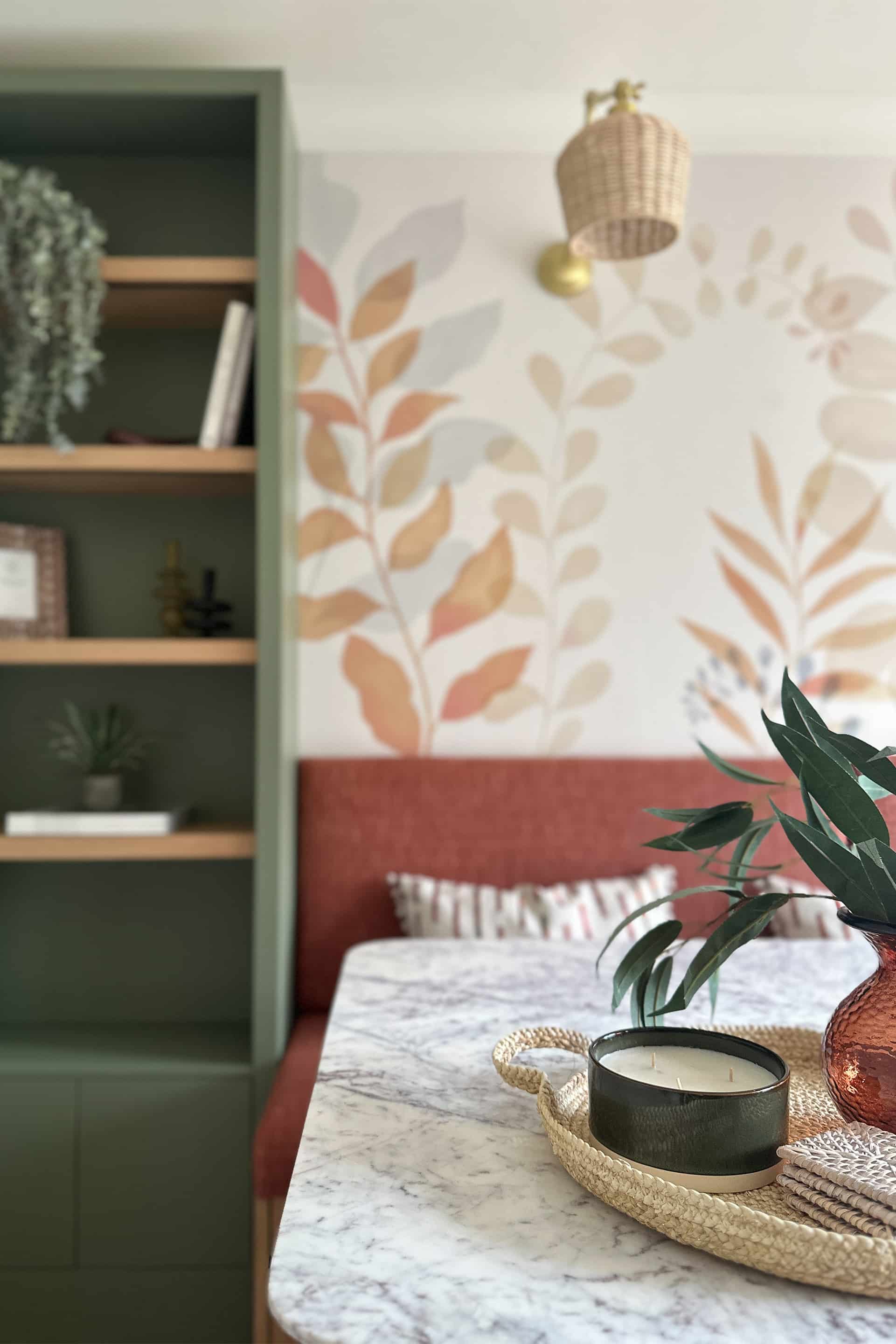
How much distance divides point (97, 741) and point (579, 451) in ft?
4.06

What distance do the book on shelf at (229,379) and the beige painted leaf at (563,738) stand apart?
954mm

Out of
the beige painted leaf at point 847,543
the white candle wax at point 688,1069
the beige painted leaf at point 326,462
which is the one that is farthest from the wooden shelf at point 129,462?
the white candle wax at point 688,1069

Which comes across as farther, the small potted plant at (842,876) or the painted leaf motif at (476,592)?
the painted leaf motif at (476,592)

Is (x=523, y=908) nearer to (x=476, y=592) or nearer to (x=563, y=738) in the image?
(x=563, y=738)

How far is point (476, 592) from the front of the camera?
2.28 metres

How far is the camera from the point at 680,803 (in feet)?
7.13

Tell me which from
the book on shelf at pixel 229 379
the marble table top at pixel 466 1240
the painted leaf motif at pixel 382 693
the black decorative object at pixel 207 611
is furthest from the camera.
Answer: the painted leaf motif at pixel 382 693

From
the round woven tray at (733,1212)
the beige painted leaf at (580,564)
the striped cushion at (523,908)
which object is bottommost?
the striped cushion at (523,908)

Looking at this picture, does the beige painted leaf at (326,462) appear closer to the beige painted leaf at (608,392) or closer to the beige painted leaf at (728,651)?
the beige painted leaf at (608,392)

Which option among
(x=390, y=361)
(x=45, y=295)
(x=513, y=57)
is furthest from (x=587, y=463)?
(x=45, y=295)

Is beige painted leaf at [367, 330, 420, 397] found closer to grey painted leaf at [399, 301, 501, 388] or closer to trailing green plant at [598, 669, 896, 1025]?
grey painted leaf at [399, 301, 501, 388]

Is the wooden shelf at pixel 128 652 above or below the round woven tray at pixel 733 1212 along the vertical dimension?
above

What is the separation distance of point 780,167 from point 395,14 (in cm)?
96

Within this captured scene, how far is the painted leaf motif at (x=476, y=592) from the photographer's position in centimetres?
227
